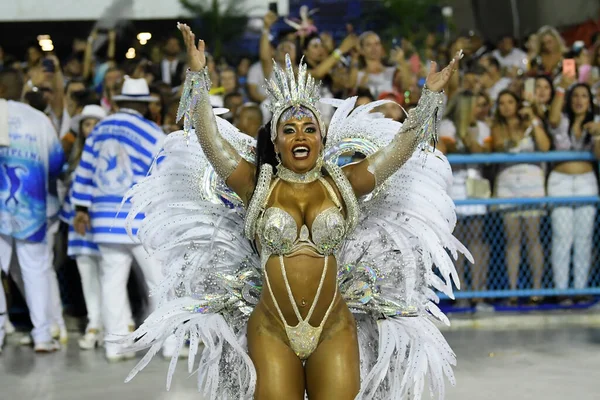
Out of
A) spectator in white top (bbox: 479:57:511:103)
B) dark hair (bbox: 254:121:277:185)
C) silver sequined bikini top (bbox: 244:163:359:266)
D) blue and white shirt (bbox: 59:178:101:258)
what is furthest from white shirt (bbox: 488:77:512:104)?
silver sequined bikini top (bbox: 244:163:359:266)

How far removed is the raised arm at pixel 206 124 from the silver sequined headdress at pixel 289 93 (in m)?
0.22

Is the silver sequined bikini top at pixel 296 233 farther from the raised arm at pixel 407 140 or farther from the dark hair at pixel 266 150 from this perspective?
the dark hair at pixel 266 150

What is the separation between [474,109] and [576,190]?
113cm

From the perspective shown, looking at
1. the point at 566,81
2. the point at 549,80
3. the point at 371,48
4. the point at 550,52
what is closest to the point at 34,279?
the point at 371,48

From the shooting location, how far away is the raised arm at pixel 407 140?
→ 196 inches

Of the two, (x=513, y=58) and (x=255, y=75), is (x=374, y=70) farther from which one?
(x=513, y=58)

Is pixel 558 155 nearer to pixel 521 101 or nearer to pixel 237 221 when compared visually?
pixel 521 101

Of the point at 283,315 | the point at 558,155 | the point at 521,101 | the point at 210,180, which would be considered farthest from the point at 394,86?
the point at 283,315

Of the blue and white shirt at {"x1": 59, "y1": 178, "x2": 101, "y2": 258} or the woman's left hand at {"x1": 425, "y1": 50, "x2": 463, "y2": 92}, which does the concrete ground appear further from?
the woman's left hand at {"x1": 425, "y1": 50, "x2": 463, "y2": 92}

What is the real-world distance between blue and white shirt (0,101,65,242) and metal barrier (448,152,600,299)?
10.9ft

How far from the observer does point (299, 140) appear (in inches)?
192

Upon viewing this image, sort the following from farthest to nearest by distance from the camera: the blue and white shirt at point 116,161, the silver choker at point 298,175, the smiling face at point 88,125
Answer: the smiling face at point 88,125
the blue and white shirt at point 116,161
the silver choker at point 298,175

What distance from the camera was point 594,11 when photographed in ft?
43.8

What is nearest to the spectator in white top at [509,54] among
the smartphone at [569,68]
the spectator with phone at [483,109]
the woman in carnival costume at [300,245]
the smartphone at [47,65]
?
the smartphone at [569,68]
